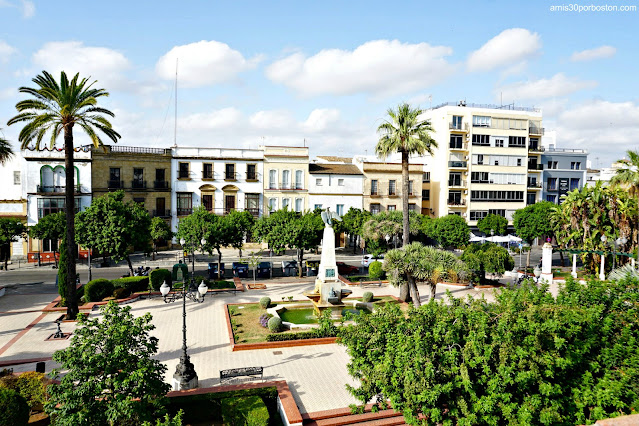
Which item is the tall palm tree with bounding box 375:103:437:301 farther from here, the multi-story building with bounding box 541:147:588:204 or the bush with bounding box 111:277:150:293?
the multi-story building with bounding box 541:147:588:204

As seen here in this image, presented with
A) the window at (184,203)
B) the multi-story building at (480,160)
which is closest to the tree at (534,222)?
the multi-story building at (480,160)

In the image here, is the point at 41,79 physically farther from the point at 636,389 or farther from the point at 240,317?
the point at 636,389

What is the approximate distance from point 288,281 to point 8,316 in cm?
1646

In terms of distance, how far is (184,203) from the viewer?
47.1m

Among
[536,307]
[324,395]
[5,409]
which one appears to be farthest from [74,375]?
[536,307]

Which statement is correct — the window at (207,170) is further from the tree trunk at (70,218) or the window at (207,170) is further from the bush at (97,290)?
the tree trunk at (70,218)

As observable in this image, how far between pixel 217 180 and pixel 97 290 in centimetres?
2359

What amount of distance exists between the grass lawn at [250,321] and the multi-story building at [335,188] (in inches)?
947

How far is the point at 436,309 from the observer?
11.0 m

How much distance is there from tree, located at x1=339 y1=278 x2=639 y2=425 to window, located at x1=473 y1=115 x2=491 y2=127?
144ft

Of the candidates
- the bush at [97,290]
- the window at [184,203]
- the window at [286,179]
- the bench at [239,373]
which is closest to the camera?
the bench at [239,373]

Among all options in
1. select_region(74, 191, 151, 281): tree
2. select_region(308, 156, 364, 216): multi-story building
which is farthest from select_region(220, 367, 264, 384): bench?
select_region(308, 156, 364, 216): multi-story building

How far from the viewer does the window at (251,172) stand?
159 ft

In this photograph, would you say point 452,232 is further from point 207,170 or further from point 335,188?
point 207,170
